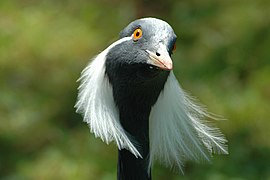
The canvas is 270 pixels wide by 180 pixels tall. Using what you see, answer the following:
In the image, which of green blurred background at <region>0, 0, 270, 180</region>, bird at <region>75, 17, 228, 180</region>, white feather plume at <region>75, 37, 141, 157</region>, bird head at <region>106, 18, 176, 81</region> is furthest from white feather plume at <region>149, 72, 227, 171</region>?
green blurred background at <region>0, 0, 270, 180</region>

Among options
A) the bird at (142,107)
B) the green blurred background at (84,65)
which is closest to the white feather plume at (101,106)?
the bird at (142,107)

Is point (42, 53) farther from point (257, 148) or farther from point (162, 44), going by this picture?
point (162, 44)

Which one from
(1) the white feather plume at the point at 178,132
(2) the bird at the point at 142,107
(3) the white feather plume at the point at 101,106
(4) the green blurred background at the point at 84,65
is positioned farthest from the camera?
(4) the green blurred background at the point at 84,65

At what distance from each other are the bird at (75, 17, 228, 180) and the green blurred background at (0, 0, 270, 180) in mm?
1570

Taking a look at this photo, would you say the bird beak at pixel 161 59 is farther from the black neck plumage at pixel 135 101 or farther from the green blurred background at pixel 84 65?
the green blurred background at pixel 84 65

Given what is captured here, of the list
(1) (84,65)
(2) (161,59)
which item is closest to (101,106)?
(2) (161,59)

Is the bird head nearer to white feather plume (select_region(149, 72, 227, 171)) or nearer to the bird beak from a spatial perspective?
the bird beak

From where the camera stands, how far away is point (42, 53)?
6.47 m

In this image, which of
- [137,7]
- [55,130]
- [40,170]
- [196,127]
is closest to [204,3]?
[137,7]

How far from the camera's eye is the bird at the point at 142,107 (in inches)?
128

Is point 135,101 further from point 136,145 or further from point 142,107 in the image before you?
point 136,145

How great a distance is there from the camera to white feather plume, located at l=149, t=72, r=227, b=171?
140 inches

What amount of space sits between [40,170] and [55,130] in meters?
0.48

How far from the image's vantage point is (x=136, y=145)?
11.5 ft
